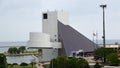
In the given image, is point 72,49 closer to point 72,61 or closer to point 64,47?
point 64,47

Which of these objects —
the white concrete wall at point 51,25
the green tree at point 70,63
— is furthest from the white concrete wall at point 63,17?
the green tree at point 70,63

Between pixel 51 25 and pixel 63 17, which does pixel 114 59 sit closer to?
pixel 51 25

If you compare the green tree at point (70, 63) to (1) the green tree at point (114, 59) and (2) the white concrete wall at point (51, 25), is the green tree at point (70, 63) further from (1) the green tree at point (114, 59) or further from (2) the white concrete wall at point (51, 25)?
(2) the white concrete wall at point (51, 25)

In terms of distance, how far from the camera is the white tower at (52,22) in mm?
87938

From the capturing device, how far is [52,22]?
88312mm

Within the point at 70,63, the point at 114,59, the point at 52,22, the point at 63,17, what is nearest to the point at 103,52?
the point at 114,59

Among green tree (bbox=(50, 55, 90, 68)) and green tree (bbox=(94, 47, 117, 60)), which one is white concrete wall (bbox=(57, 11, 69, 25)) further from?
green tree (bbox=(50, 55, 90, 68))

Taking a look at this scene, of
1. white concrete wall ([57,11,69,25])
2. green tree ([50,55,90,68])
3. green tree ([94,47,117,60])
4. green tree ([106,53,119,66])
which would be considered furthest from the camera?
white concrete wall ([57,11,69,25])

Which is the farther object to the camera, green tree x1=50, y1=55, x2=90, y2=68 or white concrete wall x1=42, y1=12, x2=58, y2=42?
white concrete wall x1=42, y1=12, x2=58, y2=42

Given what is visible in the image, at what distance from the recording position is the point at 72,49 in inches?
3482

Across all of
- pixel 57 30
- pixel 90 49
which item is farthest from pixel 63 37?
pixel 90 49

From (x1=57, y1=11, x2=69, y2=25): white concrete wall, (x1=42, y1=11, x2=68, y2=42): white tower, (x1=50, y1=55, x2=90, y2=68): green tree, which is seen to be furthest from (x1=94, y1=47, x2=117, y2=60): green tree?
(x1=50, y1=55, x2=90, y2=68): green tree

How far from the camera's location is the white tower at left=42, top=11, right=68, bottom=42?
8794 cm

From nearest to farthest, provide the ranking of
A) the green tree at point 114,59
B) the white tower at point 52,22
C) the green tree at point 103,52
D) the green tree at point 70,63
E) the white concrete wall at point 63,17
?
the green tree at point 70,63
the green tree at point 114,59
the green tree at point 103,52
the white tower at point 52,22
the white concrete wall at point 63,17
